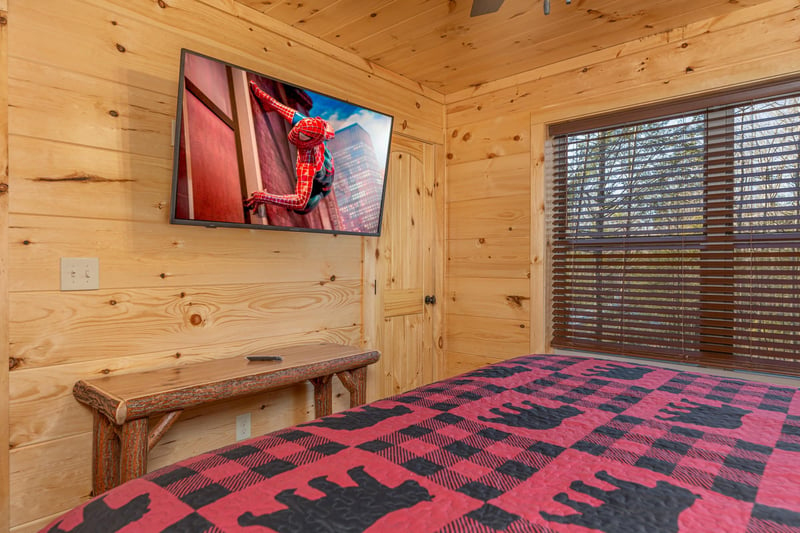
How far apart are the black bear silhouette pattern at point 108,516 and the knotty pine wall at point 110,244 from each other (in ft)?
3.97

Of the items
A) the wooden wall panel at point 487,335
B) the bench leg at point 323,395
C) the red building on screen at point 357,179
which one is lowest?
the bench leg at point 323,395

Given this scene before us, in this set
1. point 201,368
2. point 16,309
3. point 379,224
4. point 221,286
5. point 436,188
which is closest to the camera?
point 16,309

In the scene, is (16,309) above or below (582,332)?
above

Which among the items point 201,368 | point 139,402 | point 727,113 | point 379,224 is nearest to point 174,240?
point 201,368

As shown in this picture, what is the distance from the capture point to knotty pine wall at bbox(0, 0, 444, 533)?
5.68ft

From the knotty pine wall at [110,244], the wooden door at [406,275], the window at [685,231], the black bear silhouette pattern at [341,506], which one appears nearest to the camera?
the black bear silhouette pattern at [341,506]

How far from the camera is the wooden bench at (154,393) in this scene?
5.26 ft

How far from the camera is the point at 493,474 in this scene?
0.94 metres

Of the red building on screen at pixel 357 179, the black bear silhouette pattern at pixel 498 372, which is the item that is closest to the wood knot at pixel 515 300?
the red building on screen at pixel 357 179

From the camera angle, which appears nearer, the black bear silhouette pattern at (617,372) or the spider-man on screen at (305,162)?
the black bear silhouette pattern at (617,372)

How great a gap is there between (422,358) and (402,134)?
1.59 meters

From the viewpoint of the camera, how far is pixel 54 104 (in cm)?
179

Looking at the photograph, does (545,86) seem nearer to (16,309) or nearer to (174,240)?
(174,240)

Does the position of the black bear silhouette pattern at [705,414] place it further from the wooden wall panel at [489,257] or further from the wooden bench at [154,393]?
the wooden wall panel at [489,257]
